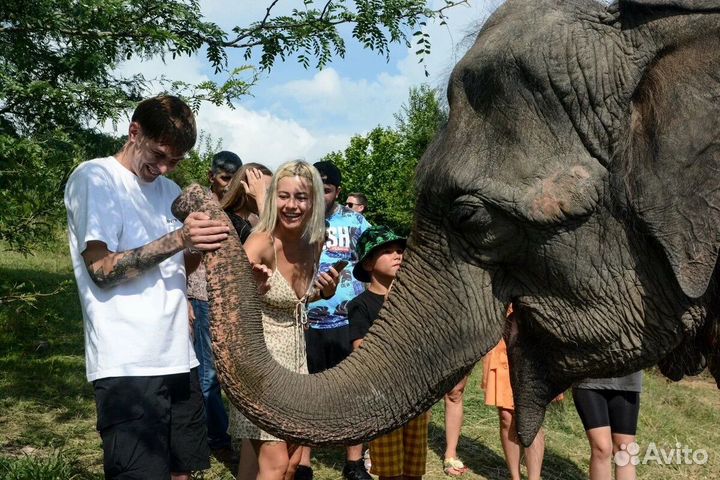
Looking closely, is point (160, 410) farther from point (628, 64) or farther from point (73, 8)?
point (628, 64)

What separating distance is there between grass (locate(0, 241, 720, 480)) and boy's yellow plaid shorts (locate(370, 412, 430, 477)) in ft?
3.56

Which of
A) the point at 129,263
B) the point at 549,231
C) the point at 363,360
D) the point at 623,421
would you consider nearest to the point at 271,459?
the point at 129,263

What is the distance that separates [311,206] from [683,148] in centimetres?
307

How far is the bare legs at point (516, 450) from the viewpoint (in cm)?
633

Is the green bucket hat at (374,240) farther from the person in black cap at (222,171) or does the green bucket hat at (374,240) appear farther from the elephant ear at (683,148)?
the elephant ear at (683,148)

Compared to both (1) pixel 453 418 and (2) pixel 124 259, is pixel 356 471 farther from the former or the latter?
(2) pixel 124 259

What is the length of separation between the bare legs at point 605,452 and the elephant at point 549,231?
331 centimetres

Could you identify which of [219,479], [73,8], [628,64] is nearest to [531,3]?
[628,64]

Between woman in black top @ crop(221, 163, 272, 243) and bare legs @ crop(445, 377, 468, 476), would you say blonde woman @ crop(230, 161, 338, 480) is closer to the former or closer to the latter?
woman in black top @ crop(221, 163, 272, 243)

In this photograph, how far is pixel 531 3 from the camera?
97.0 inches

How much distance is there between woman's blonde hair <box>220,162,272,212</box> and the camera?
5.77 meters

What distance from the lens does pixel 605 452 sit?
224 inches

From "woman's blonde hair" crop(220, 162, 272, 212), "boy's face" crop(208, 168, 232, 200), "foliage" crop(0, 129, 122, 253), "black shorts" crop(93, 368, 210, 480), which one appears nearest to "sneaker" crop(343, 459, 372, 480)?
"woman's blonde hair" crop(220, 162, 272, 212)

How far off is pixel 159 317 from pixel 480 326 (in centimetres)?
185
